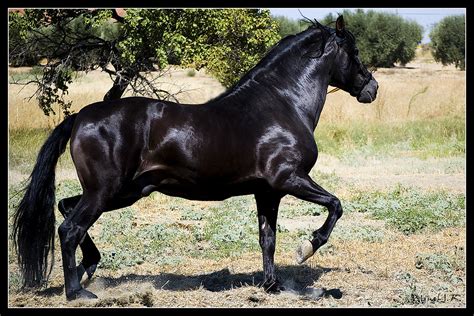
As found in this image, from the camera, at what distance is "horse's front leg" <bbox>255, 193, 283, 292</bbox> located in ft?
22.2

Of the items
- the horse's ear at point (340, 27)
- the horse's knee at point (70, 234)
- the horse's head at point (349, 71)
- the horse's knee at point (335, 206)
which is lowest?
the horse's knee at point (70, 234)

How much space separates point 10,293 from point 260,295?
2154 mm

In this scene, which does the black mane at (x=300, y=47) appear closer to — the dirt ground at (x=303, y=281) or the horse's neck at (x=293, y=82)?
the horse's neck at (x=293, y=82)

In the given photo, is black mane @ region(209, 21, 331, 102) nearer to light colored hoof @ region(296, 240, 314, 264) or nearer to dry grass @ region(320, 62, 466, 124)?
light colored hoof @ region(296, 240, 314, 264)

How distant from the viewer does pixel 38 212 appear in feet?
21.4

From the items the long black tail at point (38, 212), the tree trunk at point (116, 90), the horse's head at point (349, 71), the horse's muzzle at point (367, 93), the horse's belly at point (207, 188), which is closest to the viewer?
the horse's belly at point (207, 188)

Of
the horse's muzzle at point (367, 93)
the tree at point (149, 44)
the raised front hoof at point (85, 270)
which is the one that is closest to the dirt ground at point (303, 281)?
the raised front hoof at point (85, 270)

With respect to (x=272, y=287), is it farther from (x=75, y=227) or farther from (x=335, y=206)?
(x=75, y=227)

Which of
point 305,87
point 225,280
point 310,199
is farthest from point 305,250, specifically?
point 305,87

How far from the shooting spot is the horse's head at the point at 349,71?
7059 millimetres

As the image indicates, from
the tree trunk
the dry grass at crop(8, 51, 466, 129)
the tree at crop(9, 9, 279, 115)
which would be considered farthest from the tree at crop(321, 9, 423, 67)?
the tree trunk

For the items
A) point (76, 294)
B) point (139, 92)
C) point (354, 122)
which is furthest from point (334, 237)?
point (354, 122)

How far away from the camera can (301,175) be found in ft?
20.9

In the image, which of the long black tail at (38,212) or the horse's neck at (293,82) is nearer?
the long black tail at (38,212)
